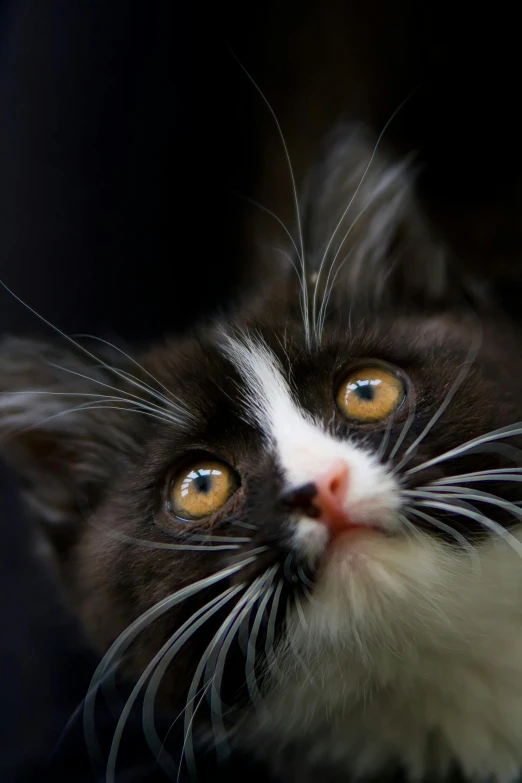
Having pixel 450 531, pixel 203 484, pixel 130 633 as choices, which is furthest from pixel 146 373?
pixel 450 531

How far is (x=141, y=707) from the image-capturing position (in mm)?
814

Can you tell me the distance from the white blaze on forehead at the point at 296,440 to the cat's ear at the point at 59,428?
0.55ft

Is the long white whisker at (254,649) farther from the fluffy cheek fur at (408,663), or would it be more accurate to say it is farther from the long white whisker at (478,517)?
the long white whisker at (478,517)

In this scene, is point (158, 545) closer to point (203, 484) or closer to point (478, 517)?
point (203, 484)

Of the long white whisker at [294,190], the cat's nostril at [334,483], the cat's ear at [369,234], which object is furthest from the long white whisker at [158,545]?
the cat's ear at [369,234]

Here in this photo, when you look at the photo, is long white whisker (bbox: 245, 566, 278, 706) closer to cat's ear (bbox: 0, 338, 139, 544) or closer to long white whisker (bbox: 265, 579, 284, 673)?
long white whisker (bbox: 265, 579, 284, 673)

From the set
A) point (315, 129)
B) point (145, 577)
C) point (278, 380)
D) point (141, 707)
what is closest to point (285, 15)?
point (315, 129)

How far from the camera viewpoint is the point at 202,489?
728 mm

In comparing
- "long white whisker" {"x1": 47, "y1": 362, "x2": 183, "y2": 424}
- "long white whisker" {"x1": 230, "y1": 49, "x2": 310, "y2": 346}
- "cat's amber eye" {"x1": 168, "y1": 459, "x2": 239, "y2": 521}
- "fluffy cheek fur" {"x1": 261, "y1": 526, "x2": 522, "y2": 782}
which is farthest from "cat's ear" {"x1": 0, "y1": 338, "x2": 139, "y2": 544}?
"fluffy cheek fur" {"x1": 261, "y1": 526, "x2": 522, "y2": 782}

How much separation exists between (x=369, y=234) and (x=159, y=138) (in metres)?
0.28

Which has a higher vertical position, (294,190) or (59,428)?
(294,190)

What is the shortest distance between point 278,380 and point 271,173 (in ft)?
1.02

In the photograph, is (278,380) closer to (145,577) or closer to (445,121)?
(145,577)

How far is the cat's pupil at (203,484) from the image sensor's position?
72cm
